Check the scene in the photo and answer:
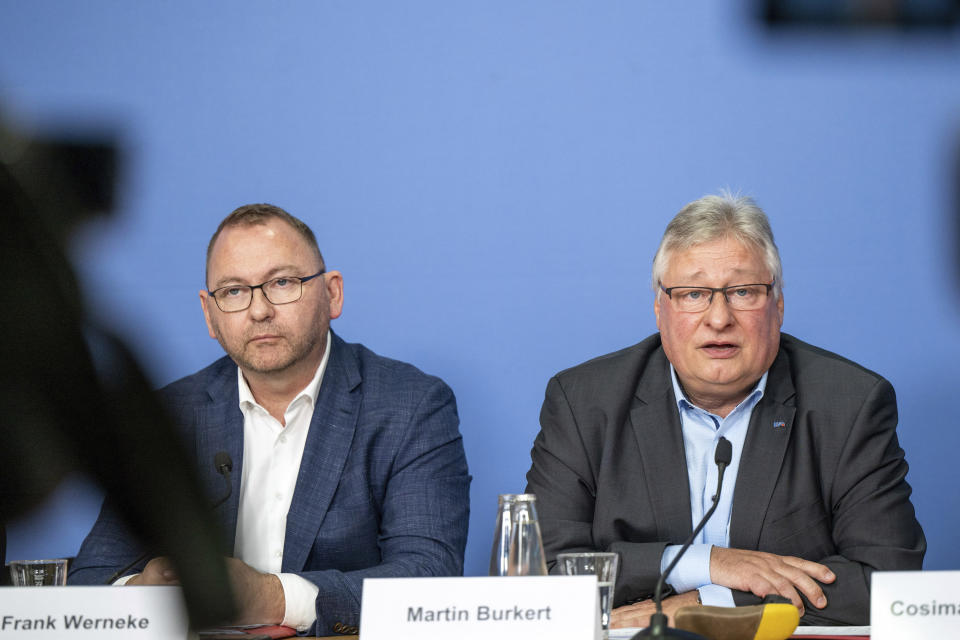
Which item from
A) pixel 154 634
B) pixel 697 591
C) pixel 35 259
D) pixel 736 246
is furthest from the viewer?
pixel 736 246

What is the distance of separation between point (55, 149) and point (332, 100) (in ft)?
9.34

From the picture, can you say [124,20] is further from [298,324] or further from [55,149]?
[55,149]

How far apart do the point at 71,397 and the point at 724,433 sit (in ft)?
7.42

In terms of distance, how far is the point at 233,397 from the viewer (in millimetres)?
2559

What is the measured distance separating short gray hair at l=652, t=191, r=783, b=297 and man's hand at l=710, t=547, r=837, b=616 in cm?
67

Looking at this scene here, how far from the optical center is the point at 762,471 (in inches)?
90.1

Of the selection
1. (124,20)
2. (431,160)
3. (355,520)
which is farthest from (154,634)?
(124,20)

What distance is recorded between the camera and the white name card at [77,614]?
4.33ft

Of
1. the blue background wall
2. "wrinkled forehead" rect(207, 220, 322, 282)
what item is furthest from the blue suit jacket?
the blue background wall

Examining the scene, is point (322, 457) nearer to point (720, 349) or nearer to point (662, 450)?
point (662, 450)

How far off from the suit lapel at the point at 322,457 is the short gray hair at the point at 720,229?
0.81 meters

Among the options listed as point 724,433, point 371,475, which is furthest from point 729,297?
point 371,475

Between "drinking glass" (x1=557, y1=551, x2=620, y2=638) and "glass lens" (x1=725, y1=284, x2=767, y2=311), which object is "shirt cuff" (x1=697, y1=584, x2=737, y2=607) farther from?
"glass lens" (x1=725, y1=284, x2=767, y2=311)

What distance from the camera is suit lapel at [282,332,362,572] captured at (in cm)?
237
